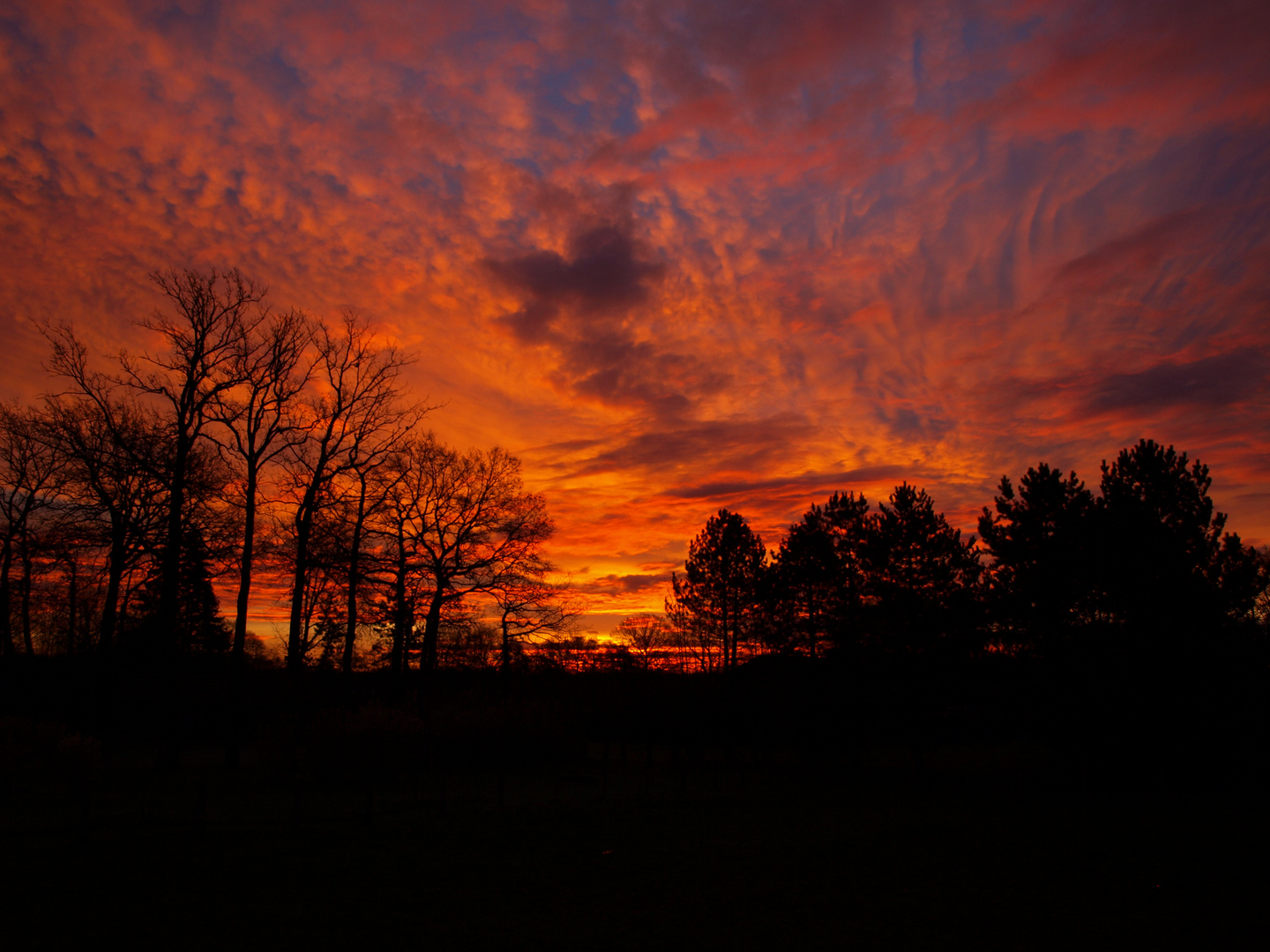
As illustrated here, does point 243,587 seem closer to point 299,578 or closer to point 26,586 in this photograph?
point 299,578

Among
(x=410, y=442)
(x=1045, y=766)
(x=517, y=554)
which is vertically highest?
(x=410, y=442)

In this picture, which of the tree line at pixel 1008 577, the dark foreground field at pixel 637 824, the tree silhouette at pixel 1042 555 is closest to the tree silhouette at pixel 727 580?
the tree line at pixel 1008 577

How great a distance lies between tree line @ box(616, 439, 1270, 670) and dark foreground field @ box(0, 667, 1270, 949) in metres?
1.72

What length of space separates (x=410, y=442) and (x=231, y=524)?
7049mm

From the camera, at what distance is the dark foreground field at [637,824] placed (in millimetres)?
8094

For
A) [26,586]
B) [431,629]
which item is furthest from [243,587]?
[26,586]

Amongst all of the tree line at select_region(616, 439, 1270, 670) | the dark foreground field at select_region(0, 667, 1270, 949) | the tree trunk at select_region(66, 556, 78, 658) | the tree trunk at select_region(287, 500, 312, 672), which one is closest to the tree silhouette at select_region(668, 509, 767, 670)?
the tree line at select_region(616, 439, 1270, 670)

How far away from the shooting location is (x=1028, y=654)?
25.1 m

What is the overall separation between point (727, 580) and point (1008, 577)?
15.9 m

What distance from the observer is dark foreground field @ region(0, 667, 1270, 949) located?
809 cm

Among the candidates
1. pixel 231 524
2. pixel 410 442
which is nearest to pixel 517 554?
pixel 410 442

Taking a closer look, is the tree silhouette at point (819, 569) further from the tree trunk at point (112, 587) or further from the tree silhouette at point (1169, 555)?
the tree trunk at point (112, 587)

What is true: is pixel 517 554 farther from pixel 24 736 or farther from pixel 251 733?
pixel 24 736

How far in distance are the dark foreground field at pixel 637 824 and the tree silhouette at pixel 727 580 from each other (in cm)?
742
